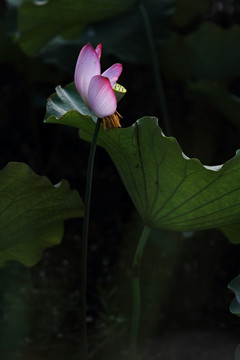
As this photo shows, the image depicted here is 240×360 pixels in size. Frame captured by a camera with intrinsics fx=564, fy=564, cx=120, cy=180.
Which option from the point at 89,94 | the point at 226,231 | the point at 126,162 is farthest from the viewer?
the point at 226,231

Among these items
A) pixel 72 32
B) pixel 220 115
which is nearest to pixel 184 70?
pixel 220 115

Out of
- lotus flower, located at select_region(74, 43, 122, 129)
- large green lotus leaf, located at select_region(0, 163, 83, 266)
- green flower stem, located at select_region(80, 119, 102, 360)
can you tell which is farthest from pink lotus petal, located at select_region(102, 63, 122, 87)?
large green lotus leaf, located at select_region(0, 163, 83, 266)

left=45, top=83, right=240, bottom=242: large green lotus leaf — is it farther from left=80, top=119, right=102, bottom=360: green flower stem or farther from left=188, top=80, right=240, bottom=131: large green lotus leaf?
left=188, top=80, right=240, bottom=131: large green lotus leaf

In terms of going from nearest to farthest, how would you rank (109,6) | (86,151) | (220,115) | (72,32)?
(109,6) → (72,32) → (220,115) → (86,151)

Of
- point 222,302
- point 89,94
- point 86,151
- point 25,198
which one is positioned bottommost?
point 222,302

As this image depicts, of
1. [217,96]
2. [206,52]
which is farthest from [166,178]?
[206,52]

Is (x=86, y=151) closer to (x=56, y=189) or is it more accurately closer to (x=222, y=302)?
(x=222, y=302)
